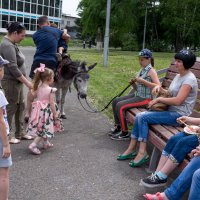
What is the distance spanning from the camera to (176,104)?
4.81 meters

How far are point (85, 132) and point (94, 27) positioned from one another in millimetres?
36641

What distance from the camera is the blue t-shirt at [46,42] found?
6977 mm

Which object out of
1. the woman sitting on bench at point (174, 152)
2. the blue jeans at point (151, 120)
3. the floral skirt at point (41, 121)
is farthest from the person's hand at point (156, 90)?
the floral skirt at point (41, 121)

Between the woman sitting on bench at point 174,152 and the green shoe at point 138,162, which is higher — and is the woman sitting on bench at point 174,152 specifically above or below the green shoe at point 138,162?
above

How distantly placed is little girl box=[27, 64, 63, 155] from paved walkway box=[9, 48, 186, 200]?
0.89ft

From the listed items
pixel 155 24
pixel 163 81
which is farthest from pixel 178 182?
pixel 155 24

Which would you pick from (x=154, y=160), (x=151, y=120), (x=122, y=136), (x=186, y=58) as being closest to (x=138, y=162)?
(x=154, y=160)

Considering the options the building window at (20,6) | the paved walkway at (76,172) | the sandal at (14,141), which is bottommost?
the paved walkway at (76,172)

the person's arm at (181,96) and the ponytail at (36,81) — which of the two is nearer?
the person's arm at (181,96)

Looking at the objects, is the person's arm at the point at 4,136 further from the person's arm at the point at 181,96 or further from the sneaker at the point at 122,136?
the sneaker at the point at 122,136

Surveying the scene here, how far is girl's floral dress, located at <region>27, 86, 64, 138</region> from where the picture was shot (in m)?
5.43

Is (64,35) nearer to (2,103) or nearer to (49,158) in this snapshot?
(49,158)

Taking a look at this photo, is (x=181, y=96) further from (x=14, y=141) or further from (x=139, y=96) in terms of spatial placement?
(x=14, y=141)

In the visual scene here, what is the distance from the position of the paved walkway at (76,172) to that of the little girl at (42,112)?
270 mm
